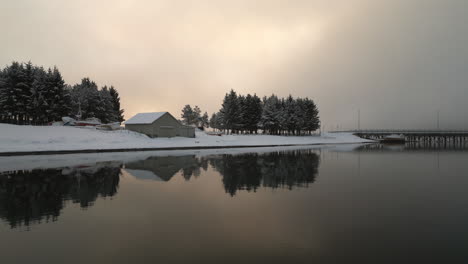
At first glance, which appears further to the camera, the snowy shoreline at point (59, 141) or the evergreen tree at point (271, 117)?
the evergreen tree at point (271, 117)

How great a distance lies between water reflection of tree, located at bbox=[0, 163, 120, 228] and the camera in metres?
8.37

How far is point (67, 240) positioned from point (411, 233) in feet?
29.7

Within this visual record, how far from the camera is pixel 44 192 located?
36.9 ft

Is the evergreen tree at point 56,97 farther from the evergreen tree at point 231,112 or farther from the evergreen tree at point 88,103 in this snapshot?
the evergreen tree at point 231,112

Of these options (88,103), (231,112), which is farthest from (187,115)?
(88,103)

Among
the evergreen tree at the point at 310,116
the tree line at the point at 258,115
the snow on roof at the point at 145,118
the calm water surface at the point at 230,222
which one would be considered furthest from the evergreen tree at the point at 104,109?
the evergreen tree at the point at 310,116

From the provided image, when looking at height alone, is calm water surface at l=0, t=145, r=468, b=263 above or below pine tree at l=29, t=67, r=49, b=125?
below

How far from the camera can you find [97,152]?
3378 centimetres

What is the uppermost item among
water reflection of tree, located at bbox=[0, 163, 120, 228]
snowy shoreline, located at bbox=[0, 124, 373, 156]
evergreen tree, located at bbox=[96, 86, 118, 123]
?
evergreen tree, located at bbox=[96, 86, 118, 123]

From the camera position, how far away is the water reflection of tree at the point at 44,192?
8.37 m

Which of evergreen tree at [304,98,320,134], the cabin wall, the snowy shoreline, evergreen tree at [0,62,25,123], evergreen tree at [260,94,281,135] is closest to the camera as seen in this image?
the snowy shoreline

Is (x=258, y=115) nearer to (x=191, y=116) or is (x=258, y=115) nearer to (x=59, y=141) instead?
(x=191, y=116)

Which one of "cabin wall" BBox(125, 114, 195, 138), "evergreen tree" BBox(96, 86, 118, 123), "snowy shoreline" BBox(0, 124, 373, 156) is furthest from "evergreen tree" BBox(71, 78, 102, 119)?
"snowy shoreline" BBox(0, 124, 373, 156)

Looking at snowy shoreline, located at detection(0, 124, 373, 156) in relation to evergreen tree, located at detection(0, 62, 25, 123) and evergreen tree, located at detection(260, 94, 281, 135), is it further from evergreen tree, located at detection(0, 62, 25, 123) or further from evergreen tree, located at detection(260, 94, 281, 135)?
evergreen tree, located at detection(260, 94, 281, 135)
